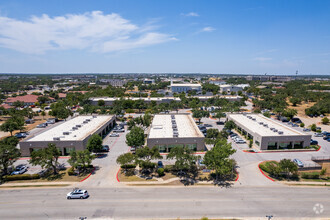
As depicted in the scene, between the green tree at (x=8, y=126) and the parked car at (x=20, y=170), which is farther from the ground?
the green tree at (x=8, y=126)

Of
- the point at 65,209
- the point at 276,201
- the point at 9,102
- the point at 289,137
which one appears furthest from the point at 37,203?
the point at 9,102

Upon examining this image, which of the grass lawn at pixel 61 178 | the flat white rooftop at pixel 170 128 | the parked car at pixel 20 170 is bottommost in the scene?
the grass lawn at pixel 61 178

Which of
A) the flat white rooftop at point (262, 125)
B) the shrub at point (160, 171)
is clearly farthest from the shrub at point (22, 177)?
the flat white rooftop at point (262, 125)

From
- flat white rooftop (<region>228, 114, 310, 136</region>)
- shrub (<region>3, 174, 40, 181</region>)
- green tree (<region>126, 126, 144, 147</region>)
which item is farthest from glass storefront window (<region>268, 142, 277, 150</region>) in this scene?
shrub (<region>3, 174, 40, 181</region>)

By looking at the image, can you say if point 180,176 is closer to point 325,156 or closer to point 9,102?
point 325,156

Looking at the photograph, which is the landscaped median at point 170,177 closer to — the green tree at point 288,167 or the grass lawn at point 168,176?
the grass lawn at point 168,176

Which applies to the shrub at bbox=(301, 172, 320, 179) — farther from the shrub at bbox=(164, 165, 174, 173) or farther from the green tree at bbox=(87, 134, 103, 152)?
the green tree at bbox=(87, 134, 103, 152)
